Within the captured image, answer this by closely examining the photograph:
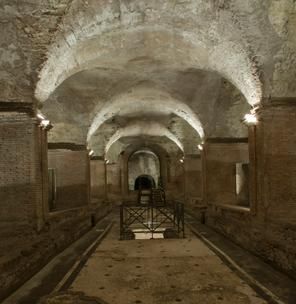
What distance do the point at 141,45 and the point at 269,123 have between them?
428 cm

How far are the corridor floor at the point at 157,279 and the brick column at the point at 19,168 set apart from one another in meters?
2.17

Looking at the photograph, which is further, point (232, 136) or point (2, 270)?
point (232, 136)

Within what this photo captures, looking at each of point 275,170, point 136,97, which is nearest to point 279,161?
point 275,170

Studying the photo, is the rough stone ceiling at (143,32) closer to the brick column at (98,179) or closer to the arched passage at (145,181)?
the brick column at (98,179)

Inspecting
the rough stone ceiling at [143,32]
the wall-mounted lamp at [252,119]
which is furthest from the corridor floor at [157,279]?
the rough stone ceiling at [143,32]

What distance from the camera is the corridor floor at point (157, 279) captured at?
5.64 metres

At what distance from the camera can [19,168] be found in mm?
9469

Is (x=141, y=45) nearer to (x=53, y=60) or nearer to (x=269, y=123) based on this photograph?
(x=53, y=60)

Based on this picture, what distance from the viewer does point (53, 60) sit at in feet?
30.6

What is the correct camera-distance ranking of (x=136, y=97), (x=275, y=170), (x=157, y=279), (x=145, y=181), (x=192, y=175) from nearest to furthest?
(x=157, y=279), (x=275, y=170), (x=136, y=97), (x=192, y=175), (x=145, y=181)

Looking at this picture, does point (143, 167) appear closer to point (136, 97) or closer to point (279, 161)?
point (136, 97)

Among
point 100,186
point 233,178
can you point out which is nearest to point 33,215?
point 233,178

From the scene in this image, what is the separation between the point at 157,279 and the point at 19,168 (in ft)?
16.2

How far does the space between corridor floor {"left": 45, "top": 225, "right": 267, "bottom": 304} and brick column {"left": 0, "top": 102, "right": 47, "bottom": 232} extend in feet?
7.11
